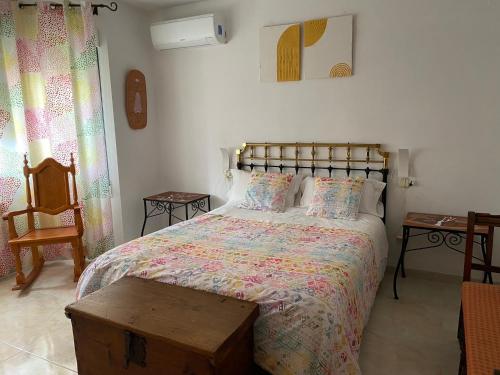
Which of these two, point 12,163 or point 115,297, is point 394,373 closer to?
point 115,297

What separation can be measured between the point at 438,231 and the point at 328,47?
69.5 inches

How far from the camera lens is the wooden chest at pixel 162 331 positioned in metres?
1.45

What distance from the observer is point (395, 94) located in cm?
305

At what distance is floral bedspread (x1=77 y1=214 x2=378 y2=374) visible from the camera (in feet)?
5.33

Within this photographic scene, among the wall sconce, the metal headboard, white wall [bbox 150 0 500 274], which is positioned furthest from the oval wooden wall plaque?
the wall sconce

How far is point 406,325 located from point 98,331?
6.34 ft

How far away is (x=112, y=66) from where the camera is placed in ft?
11.9

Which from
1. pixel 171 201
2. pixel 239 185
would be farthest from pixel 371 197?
pixel 171 201

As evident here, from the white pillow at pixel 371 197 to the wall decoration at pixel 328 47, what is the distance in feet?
3.17

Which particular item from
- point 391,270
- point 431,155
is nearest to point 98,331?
point 391,270

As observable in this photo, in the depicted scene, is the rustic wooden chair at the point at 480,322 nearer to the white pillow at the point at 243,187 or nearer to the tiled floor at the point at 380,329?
the tiled floor at the point at 380,329

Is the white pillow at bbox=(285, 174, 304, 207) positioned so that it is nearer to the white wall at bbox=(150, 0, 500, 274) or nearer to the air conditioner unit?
the white wall at bbox=(150, 0, 500, 274)

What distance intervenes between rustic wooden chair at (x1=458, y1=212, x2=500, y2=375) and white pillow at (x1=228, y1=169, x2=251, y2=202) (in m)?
2.01

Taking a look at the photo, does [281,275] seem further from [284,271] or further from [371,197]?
[371,197]
